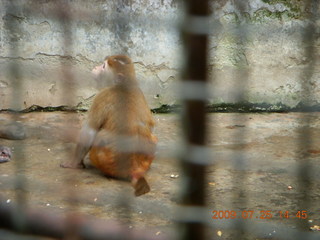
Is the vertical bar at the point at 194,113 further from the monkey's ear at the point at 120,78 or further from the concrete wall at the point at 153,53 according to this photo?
the concrete wall at the point at 153,53

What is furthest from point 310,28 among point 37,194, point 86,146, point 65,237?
point 86,146

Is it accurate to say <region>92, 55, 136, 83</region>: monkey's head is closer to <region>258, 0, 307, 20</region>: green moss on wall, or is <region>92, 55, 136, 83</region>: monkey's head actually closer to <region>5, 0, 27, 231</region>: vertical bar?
<region>5, 0, 27, 231</region>: vertical bar

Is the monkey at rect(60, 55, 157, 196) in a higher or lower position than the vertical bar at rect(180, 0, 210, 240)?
lower

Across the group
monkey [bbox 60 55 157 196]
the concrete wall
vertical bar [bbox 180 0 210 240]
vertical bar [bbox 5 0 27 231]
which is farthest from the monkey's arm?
vertical bar [bbox 180 0 210 240]

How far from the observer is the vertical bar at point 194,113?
988 mm

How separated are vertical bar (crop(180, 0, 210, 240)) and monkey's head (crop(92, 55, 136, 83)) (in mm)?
2076

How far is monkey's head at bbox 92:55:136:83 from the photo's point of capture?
10.5 feet

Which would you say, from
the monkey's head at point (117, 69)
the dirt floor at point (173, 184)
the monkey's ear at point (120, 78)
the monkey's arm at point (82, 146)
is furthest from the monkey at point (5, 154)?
the monkey's ear at point (120, 78)

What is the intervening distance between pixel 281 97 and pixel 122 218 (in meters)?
2.27

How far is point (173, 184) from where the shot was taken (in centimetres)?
326

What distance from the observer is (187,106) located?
40.3 inches

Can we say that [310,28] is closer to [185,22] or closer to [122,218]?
[185,22]

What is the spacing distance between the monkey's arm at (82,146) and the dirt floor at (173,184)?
0.17 ft

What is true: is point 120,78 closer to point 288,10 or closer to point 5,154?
point 5,154
